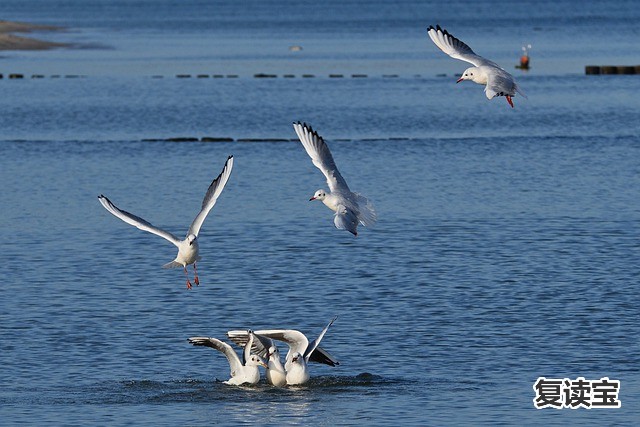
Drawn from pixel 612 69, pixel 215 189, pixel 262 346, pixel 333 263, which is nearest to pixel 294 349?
pixel 262 346

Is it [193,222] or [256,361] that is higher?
[193,222]

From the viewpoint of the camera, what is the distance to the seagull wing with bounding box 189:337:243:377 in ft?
89.7

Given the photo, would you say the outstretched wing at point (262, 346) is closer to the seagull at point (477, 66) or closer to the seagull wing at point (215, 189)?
the seagull wing at point (215, 189)

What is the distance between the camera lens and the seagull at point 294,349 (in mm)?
27438

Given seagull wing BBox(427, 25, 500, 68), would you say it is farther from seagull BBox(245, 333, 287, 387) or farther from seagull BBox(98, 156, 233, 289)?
seagull BBox(245, 333, 287, 387)

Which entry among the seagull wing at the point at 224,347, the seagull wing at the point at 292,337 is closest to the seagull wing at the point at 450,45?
the seagull wing at the point at 292,337

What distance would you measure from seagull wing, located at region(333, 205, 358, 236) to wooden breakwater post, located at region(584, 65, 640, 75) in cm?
9404

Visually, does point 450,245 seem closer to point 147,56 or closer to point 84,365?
point 84,365

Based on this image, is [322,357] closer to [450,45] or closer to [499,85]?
[499,85]

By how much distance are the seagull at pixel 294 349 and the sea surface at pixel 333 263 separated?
312 mm

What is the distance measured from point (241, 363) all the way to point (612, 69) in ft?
311

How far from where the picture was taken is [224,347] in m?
27.4

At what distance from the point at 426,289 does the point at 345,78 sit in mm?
84413

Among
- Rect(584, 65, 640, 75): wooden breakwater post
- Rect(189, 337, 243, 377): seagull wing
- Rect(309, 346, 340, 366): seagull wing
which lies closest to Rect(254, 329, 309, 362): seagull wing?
Rect(309, 346, 340, 366): seagull wing
